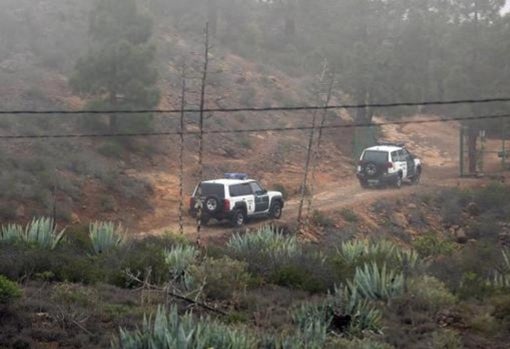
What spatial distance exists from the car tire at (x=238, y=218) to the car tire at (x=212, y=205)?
693 mm

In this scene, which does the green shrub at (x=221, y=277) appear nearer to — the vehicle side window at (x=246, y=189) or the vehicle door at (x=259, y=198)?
the vehicle side window at (x=246, y=189)

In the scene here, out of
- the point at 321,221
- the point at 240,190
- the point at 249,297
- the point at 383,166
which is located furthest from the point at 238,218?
the point at 249,297

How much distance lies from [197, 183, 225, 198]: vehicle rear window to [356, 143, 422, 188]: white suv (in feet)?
35.7

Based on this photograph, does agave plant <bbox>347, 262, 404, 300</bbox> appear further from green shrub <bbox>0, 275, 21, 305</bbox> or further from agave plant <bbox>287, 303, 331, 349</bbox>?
green shrub <bbox>0, 275, 21, 305</bbox>

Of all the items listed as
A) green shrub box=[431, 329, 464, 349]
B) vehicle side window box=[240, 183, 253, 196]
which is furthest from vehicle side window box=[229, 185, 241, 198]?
green shrub box=[431, 329, 464, 349]

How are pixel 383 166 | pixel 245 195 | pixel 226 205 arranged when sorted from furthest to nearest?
pixel 383 166
pixel 245 195
pixel 226 205

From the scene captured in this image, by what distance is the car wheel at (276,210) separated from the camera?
26.4 metres

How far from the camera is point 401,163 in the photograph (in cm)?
3381

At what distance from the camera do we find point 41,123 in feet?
99.0

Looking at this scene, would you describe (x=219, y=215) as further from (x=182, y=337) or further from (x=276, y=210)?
(x=182, y=337)

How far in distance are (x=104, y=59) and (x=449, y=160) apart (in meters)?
24.4

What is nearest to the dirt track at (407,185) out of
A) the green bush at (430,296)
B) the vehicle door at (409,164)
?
the vehicle door at (409,164)

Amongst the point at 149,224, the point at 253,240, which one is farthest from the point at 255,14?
the point at 253,240

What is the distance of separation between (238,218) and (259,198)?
4.23 ft
